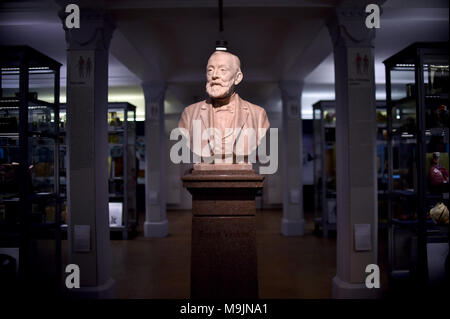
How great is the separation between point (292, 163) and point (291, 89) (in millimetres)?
1494

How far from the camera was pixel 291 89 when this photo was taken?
6832 mm

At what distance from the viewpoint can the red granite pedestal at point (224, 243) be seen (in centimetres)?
250

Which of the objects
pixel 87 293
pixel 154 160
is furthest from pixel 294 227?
pixel 87 293

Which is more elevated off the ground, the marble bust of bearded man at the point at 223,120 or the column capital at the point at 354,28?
the column capital at the point at 354,28

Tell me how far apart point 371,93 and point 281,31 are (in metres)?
1.77

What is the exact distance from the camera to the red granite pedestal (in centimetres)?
250

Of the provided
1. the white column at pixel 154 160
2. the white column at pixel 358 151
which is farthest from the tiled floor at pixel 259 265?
the white column at pixel 358 151

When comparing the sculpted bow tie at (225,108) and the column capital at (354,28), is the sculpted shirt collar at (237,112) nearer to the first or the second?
the sculpted bow tie at (225,108)

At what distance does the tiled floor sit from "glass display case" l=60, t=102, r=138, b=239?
1.49 feet

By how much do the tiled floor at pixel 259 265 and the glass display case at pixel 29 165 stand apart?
905mm

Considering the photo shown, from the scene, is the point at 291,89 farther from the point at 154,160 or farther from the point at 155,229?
the point at 155,229

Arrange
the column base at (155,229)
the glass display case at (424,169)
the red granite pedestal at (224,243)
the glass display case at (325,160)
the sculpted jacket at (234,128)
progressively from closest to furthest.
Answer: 1. the red granite pedestal at (224,243)
2. the sculpted jacket at (234,128)
3. the glass display case at (424,169)
4. the glass display case at (325,160)
5. the column base at (155,229)

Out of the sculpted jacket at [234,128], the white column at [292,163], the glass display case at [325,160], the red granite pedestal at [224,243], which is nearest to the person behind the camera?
the red granite pedestal at [224,243]
